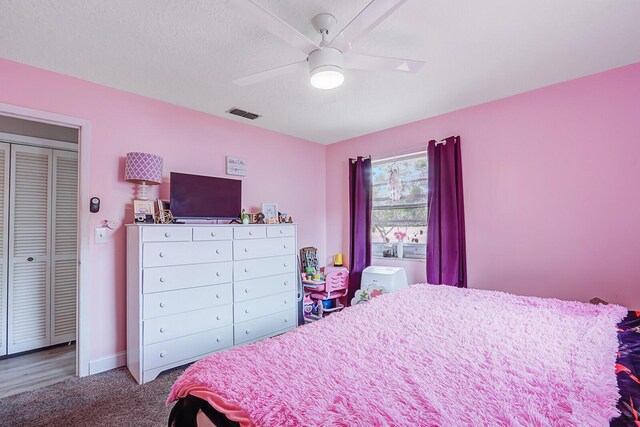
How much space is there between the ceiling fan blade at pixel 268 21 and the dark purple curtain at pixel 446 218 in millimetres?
2078

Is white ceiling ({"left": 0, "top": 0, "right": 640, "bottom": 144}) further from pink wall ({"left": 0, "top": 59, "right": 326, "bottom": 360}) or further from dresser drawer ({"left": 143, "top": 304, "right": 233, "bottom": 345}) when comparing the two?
dresser drawer ({"left": 143, "top": 304, "right": 233, "bottom": 345})

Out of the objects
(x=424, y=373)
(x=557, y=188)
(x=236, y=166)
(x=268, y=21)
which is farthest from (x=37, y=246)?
(x=557, y=188)

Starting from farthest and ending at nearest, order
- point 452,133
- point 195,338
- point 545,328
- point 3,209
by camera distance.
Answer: point 452,133, point 3,209, point 195,338, point 545,328

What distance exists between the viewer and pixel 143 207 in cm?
265

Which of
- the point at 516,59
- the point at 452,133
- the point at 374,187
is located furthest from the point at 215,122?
the point at 516,59

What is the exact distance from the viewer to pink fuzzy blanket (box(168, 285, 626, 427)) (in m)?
0.87

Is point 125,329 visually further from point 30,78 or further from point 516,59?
point 516,59

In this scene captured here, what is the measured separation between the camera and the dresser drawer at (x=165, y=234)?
2371 millimetres

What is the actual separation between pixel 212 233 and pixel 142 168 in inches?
31.0

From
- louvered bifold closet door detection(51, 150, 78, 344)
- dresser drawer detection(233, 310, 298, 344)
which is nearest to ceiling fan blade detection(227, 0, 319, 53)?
dresser drawer detection(233, 310, 298, 344)

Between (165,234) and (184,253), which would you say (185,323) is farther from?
(165,234)

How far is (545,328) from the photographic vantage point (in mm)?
1574

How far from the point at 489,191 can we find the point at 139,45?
3.14 m

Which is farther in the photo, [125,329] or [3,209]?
[3,209]
